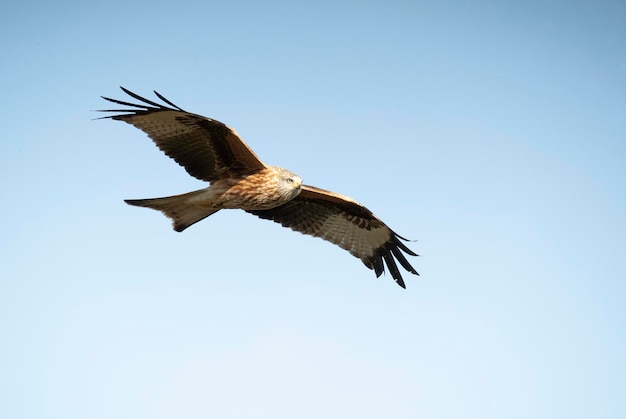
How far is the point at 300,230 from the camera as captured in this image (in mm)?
9258

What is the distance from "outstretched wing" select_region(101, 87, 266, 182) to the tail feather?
0.33 meters

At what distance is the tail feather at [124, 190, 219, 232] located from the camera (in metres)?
7.61

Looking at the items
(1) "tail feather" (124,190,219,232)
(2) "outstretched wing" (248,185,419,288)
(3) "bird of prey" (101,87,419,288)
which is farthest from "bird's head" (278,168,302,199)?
(2) "outstretched wing" (248,185,419,288)

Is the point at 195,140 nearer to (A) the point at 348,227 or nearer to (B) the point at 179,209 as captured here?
(B) the point at 179,209

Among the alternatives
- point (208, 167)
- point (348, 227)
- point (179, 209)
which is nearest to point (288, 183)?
point (208, 167)

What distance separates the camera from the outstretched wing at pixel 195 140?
7227 mm

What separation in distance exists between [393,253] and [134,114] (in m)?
4.08

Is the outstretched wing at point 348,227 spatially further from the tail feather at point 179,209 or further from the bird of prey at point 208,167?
the tail feather at point 179,209

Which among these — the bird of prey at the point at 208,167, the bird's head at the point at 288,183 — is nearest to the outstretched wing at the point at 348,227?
the bird of prey at the point at 208,167

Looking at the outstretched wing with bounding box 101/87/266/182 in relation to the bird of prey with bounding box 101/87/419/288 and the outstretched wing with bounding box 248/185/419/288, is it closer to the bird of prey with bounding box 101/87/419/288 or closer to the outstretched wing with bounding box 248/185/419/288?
the bird of prey with bounding box 101/87/419/288

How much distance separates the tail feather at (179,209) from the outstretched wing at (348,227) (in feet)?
4.24

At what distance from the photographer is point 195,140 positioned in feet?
24.9

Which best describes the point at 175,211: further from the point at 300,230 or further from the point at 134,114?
the point at 300,230

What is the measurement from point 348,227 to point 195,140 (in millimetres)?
2800
